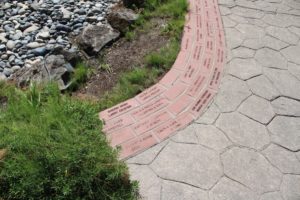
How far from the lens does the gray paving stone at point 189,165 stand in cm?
336

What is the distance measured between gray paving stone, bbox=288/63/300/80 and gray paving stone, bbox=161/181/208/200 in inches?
89.7

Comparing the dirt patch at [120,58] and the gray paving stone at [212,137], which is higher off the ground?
the dirt patch at [120,58]

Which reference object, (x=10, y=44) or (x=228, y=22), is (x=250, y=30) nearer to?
(x=228, y=22)

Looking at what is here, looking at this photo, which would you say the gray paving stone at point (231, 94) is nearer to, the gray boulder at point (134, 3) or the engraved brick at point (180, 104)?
the engraved brick at point (180, 104)

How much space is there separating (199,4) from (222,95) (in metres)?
2.08

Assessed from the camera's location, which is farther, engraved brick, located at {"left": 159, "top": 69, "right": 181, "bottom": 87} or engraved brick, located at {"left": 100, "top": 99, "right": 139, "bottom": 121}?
engraved brick, located at {"left": 159, "top": 69, "right": 181, "bottom": 87}

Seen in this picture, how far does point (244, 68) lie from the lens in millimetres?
4668

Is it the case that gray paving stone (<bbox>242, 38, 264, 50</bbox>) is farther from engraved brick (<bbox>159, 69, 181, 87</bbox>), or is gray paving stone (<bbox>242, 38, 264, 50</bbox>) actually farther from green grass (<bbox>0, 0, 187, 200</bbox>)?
green grass (<bbox>0, 0, 187, 200</bbox>)

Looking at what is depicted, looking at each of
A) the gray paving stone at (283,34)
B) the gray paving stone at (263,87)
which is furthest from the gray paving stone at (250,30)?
the gray paving stone at (263,87)

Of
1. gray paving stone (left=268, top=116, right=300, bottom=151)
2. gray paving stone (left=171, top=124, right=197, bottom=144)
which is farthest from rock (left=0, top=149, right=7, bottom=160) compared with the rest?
gray paving stone (left=268, top=116, right=300, bottom=151)

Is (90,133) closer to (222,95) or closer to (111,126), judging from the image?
(111,126)

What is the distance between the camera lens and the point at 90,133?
3.02m

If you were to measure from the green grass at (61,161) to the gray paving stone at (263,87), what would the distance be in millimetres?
2098

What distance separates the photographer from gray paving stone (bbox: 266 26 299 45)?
5246 mm
